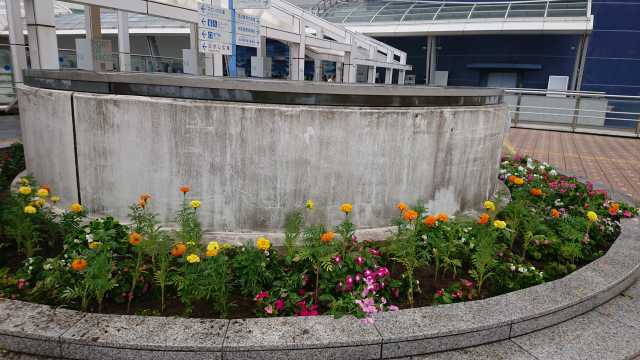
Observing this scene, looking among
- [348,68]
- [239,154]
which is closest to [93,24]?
[348,68]

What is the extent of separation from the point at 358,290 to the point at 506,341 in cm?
107

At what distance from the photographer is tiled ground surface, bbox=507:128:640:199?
9.29 metres

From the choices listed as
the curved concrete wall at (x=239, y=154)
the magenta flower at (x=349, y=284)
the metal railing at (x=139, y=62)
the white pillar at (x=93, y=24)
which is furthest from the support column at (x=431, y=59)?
Result: the magenta flower at (x=349, y=284)

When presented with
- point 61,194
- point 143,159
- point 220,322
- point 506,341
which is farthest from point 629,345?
point 61,194

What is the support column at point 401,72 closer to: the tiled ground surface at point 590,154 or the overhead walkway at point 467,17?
the overhead walkway at point 467,17

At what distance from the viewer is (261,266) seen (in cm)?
330

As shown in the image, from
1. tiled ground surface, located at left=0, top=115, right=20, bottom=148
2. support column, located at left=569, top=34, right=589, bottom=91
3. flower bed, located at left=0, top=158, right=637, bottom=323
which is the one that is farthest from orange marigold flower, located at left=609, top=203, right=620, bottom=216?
support column, located at left=569, top=34, right=589, bottom=91

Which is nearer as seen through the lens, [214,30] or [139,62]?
[214,30]

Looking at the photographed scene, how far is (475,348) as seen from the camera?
10.1 feet

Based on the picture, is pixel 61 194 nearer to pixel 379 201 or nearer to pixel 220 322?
pixel 220 322

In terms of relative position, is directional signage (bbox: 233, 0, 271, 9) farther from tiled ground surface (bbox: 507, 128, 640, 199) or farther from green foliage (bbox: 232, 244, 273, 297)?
tiled ground surface (bbox: 507, 128, 640, 199)

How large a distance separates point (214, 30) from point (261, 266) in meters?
5.67

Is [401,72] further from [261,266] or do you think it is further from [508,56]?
[261,266]

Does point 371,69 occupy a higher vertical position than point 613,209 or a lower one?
higher
